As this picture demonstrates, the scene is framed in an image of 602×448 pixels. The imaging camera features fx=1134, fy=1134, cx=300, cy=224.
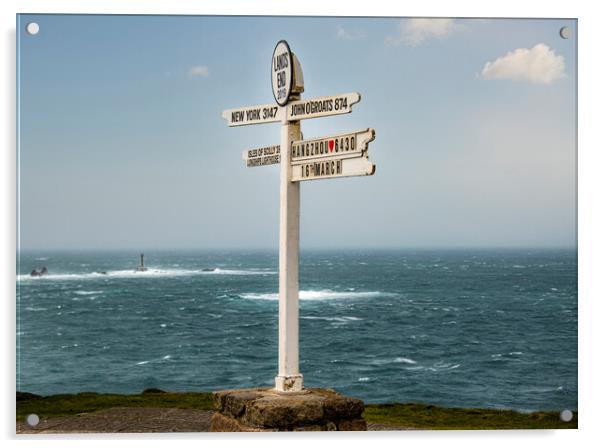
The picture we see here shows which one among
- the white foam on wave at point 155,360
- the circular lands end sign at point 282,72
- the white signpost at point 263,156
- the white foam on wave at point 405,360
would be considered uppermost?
the circular lands end sign at point 282,72

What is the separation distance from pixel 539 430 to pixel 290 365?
8.24 feet

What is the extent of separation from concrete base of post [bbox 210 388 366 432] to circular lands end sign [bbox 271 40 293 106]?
7.48 feet

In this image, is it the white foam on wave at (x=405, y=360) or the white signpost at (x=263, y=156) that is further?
the white foam on wave at (x=405, y=360)

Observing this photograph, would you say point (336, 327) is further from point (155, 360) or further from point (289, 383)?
point (289, 383)

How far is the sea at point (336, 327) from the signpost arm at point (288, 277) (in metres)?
2.40

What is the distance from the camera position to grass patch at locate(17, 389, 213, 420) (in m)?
9.91

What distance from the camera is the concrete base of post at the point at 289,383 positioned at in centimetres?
873

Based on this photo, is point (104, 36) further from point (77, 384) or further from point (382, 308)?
point (382, 308)

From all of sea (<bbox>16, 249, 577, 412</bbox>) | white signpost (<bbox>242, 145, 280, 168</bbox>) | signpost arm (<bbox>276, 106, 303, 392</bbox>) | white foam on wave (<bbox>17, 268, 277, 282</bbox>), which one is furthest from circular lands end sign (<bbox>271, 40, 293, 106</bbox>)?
white foam on wave (<bbox>17, 268, 277, 282</bbox>)

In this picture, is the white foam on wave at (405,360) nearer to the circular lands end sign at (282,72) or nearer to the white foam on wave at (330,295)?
the white foam on wave at (330,295)

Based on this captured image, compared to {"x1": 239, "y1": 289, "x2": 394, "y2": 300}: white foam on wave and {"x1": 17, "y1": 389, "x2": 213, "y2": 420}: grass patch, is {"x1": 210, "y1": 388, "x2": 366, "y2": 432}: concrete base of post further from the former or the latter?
{"x1": 239, "y1": 289, "x2": 394, "y2": 300}: white foam on wave

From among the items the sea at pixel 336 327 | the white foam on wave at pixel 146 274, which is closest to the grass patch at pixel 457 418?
the sea at pixel 336 327

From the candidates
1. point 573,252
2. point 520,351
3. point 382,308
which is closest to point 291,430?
point 573,252

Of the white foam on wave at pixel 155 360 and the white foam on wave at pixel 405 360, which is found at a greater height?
the white foam on wave at pixel 405 360
